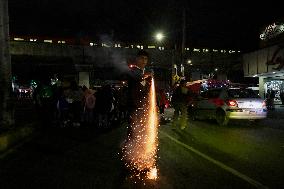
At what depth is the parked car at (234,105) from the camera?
627 inches

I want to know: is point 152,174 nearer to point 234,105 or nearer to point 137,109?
point 137,109

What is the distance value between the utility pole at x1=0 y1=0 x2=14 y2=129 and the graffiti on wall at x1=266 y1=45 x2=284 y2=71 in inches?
872

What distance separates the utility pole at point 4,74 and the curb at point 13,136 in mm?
433

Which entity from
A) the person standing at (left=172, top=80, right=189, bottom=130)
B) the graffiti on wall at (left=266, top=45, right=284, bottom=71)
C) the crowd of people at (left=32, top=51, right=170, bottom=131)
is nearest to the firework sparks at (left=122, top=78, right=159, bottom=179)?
the person standing at (left=172, top=80, right=189, bottom=130)

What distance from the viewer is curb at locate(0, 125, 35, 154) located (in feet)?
35.4

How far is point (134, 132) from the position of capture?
6.35 metres

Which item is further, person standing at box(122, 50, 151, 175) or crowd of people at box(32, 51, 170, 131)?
crowd of people at box(32, 51, 170, 131)

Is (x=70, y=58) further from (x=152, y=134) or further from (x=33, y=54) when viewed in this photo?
Result: (x=152, y=134)

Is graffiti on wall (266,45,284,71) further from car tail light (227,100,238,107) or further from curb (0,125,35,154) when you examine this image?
curb (0,125,35,154)

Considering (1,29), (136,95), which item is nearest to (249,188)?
(136,95)

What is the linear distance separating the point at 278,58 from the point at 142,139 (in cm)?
2624

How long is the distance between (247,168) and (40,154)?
4.92m

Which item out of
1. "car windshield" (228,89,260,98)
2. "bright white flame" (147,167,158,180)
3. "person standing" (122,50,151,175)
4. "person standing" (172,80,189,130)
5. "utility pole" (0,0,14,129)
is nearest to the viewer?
"person standing" (122,50,151,175)

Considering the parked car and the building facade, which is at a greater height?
the building facade
